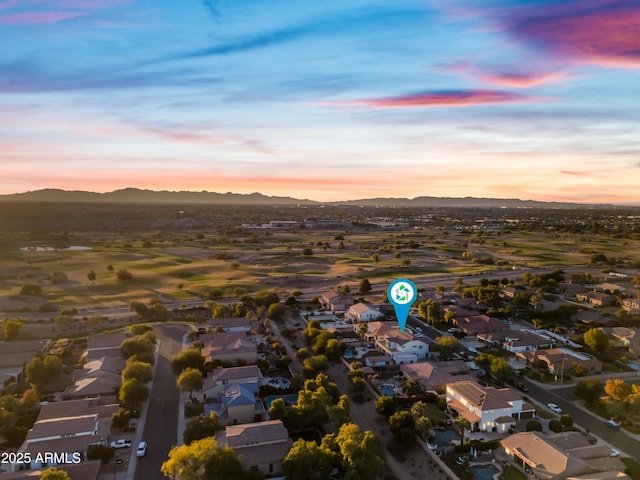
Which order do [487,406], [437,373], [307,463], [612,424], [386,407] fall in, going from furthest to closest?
[437,373] < [386,407] < [612,424] < [487,406] < [307,463]

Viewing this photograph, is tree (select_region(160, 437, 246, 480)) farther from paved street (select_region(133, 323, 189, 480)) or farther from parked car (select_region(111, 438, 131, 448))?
parked car (select_region(111, 438, 131, 448))

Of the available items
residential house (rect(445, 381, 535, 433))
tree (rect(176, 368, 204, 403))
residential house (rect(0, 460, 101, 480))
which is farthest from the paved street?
residential house (rect(445, 381, 535, 433))

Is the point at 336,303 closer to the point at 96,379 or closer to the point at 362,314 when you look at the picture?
the point at 362,314

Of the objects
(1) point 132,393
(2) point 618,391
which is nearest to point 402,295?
(2) point 618,391

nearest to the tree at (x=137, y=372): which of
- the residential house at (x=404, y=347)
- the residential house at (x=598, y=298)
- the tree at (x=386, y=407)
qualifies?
the tree at (x=386, y=407)

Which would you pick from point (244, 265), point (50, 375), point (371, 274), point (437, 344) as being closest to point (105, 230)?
point (244, 265)

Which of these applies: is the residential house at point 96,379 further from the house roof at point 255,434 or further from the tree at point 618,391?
the tree at point 618,391
